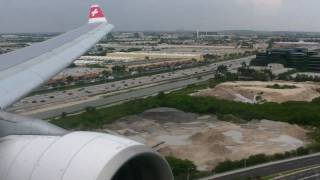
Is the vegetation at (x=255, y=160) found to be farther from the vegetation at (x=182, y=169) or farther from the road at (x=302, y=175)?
the road at (x=302, y=175)

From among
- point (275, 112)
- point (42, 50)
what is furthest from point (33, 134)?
point (275, 112)

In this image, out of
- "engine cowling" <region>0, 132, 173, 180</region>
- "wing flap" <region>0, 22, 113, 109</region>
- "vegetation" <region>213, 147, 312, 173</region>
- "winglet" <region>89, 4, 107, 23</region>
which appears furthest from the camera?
"vegetation" <region>213, 147, 312, 173</region>

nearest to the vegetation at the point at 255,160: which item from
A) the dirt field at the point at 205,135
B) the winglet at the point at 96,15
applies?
the dirt field at the point at 205,135

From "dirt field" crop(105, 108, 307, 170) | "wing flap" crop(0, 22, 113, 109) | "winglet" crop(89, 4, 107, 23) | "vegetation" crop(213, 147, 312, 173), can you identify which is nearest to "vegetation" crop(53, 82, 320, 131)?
"dirt field" crop(105, 108, 307, 170)

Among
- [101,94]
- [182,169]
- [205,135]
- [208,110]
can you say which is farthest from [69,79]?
[182,169]

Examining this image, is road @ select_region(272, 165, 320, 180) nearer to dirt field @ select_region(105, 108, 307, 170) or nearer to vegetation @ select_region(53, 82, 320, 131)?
dirt field @ select_region(105, 108, 307, 170)

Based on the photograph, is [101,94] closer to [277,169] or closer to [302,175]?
[277,169]

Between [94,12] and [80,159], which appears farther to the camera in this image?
[94,12]
